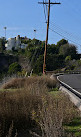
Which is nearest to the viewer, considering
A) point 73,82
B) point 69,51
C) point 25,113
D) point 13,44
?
point 25,113

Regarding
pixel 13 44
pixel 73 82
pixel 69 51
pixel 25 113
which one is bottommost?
pixel 73 82

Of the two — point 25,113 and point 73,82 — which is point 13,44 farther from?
point 25,113

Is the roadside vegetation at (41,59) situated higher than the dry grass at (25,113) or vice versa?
the dry grass at (25,113)

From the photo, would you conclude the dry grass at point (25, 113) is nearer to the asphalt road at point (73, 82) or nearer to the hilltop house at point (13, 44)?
the asphalt road at point (73, 82)

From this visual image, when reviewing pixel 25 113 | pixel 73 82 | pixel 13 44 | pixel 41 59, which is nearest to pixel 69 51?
pixel 41 59

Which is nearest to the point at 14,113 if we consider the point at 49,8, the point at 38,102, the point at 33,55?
the point at 38,102

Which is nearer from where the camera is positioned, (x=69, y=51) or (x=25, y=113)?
(x=25, y=113)

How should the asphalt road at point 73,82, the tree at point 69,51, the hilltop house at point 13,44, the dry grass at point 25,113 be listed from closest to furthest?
the dry grass at point 25,113 → the asphalt road at point 73,82 → the tree at point 69,51 → the hilltop house at point 13,44

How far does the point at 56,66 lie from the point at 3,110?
47.0 m

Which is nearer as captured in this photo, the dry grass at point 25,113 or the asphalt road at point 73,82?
the dry grass at point 25,113

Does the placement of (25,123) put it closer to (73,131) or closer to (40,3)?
(73,131)

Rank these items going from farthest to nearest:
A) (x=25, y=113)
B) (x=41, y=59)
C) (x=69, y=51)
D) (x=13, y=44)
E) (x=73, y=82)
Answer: (x=13, y=44) < (x=69, y=51) < (x=41, y=59) < (x=73, y=82) < (x=25, y=113)

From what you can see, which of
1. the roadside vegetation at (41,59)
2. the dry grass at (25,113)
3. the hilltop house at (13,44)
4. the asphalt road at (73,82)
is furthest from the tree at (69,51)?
the dry grass at (25,113)

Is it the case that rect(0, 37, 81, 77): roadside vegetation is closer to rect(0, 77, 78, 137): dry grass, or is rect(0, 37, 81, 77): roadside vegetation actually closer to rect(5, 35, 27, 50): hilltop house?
rect(5, 35, 27, 50): hilltop house
